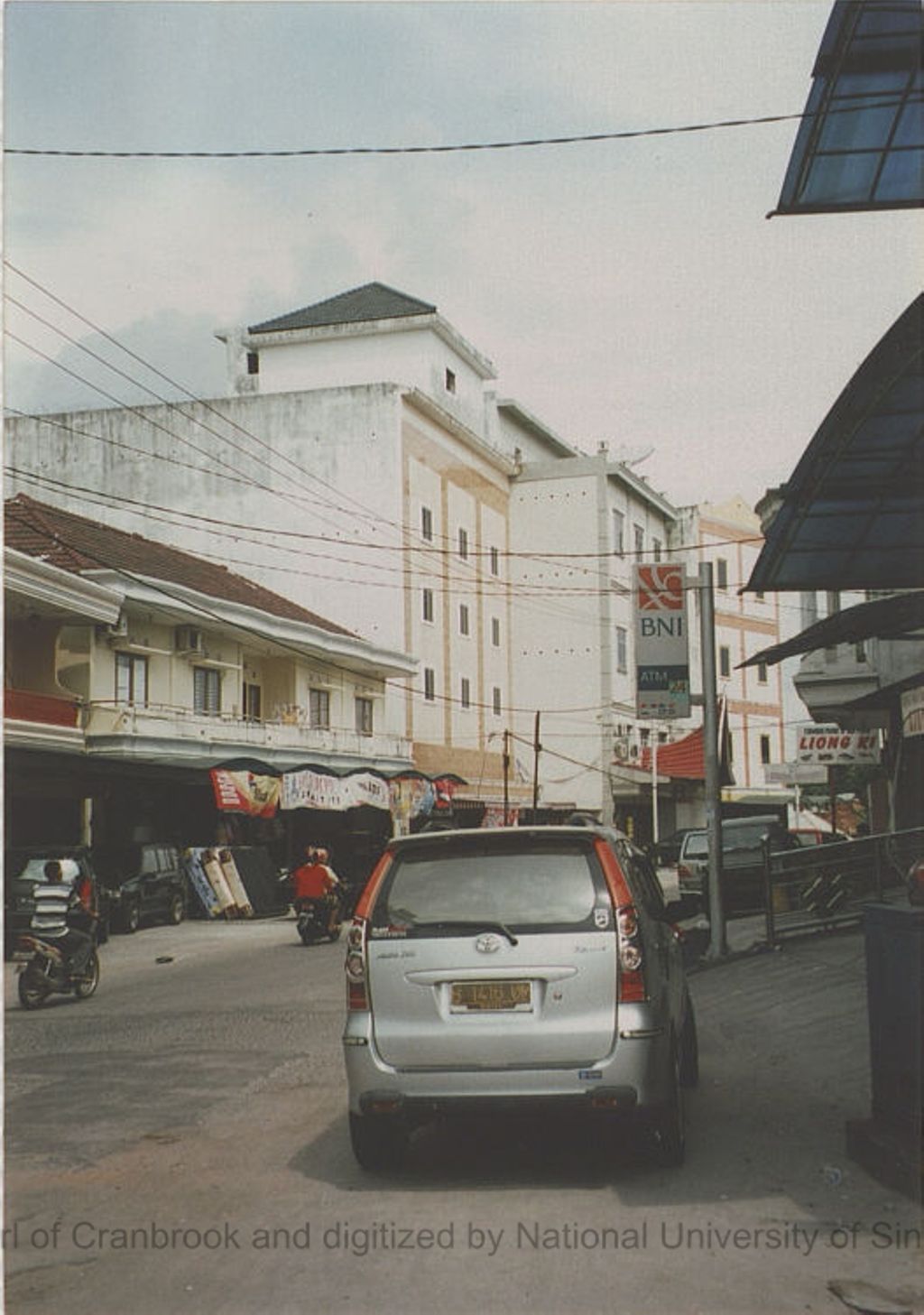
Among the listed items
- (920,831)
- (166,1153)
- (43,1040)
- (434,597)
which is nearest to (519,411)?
(434,597)

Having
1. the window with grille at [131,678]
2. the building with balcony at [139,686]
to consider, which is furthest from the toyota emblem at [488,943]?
the window with grille at [131,678]

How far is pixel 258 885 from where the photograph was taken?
104 feet

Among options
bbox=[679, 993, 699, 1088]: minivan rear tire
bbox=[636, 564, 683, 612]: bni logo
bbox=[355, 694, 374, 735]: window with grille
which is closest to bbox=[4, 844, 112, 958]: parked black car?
bbox=[636, 564, 683, 612]: bni logo

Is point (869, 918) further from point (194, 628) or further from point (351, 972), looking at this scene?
point (194, 628)

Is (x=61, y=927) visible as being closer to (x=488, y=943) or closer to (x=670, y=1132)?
(x=488, y=943)

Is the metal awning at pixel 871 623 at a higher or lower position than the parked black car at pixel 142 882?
higher

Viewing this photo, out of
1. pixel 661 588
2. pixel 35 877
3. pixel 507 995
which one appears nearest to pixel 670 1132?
pixel 507 995

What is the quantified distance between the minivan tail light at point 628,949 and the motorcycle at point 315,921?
17.0m

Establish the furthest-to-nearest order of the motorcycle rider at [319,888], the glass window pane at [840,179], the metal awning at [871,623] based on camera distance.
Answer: the motorcycle rider at [319,888], the metal awning at [871,623], the glass window pane at [840,179]

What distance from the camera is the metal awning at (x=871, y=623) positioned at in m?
14.6

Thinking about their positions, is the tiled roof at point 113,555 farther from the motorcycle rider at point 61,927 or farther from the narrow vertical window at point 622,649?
the narrow vertical window at point 622,649

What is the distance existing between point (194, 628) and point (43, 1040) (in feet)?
74.4

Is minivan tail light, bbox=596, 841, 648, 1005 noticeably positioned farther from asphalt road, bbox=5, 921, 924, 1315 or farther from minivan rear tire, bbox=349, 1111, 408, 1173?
minivan rear tire, bbox=349, 1111, 408, 1173

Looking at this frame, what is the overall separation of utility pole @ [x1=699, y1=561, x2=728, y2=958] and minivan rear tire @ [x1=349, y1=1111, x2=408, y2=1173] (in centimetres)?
1042
